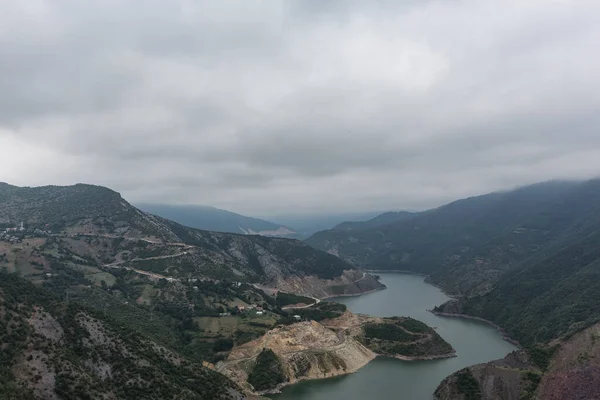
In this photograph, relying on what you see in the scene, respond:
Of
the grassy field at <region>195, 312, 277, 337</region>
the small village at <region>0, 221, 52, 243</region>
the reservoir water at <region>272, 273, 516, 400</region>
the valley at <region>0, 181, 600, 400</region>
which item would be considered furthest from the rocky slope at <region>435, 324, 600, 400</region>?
the small village at <region>0, 221, 52, 243</region>

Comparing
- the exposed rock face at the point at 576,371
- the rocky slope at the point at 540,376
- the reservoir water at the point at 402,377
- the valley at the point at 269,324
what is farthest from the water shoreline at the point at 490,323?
the exposed rock face at the point at 576,371

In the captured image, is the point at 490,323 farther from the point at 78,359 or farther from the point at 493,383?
the point at 78,359

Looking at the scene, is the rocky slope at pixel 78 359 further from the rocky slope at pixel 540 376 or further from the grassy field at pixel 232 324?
the grassy field at pixel 232 324

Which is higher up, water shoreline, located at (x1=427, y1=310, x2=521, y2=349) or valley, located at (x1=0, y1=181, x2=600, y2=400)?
valley, located at (x1=0, y1=181, x2=600, y2=400)

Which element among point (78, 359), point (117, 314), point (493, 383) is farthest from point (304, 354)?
point (78, 359)

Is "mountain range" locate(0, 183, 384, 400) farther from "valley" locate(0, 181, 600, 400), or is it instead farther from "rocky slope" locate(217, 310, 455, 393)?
"rocky slope" locate(217, 310, 455, 393)

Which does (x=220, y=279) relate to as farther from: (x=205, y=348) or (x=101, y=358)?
(x=101, y=358)

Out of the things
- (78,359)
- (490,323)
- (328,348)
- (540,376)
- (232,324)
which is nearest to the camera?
(78,359)
